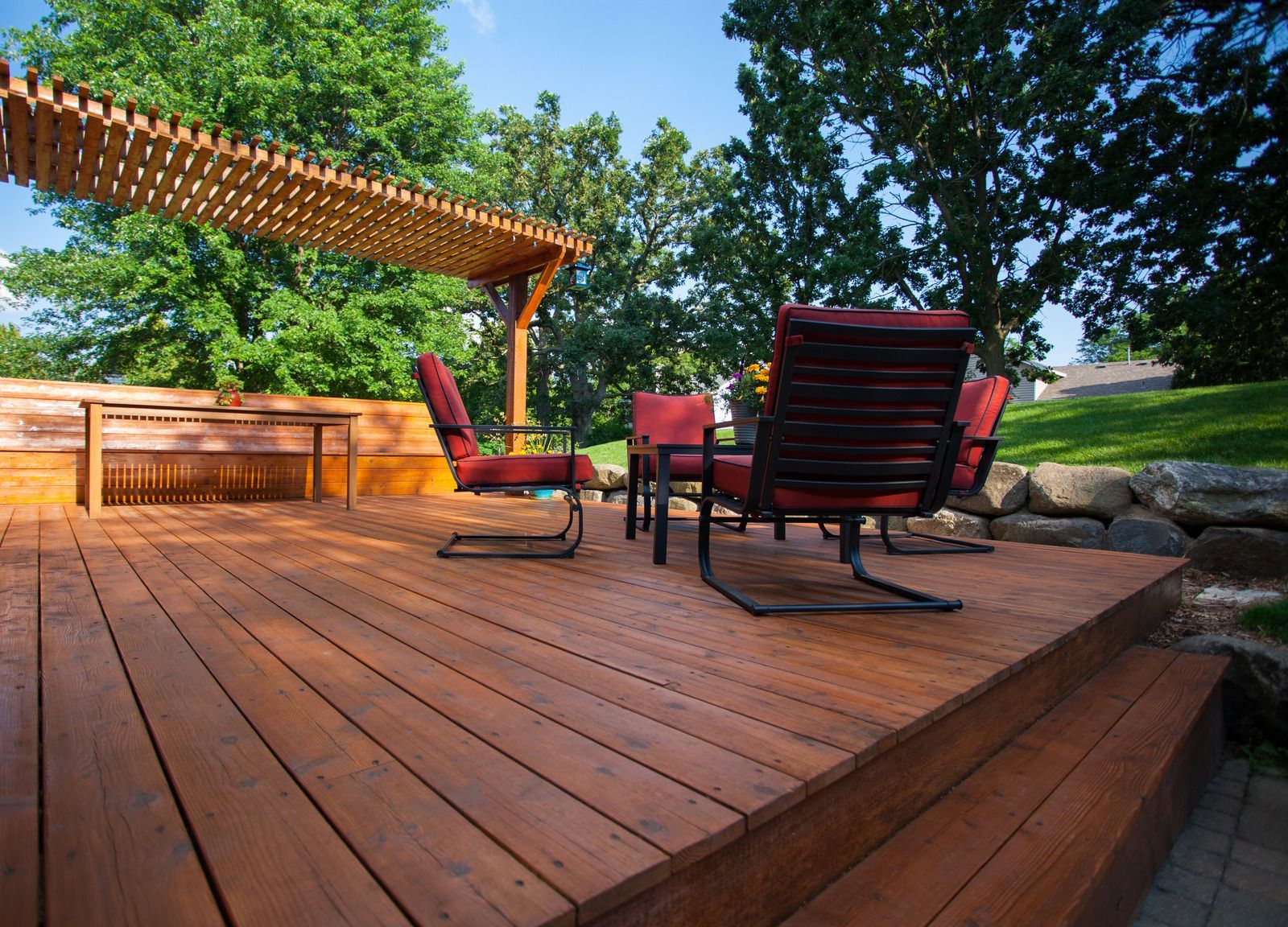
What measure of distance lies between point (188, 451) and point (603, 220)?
16.2 metres

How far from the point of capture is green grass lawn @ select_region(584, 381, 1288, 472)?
4684 millimetres

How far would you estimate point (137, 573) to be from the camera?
2.50 m

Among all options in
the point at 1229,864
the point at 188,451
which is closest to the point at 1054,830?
the point at 1229,864

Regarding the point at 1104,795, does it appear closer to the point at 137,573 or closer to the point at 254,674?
the point at 254,674

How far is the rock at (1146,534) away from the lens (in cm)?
364

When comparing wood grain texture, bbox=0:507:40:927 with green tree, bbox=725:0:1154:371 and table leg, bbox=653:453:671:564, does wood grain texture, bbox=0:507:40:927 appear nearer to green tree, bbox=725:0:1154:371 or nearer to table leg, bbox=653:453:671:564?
table leg, bbox=653:453:671:564

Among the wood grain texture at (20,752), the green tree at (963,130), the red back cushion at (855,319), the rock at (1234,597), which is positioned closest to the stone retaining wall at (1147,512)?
the rock at (1234,597)

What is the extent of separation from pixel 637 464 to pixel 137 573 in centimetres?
232

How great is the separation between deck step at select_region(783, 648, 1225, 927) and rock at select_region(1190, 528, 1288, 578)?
221 cm

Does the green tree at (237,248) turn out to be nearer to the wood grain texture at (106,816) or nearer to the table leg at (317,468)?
the table leg at (317,468)

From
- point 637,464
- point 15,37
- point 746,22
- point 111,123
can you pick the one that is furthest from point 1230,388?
point 15,37

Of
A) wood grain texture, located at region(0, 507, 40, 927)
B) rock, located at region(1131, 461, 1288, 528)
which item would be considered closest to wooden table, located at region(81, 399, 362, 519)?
wood grain texture, located at region(0, 507, 40, 927)

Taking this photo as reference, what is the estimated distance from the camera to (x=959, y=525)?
4535mm

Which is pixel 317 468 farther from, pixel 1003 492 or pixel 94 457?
pixel 1003 492
